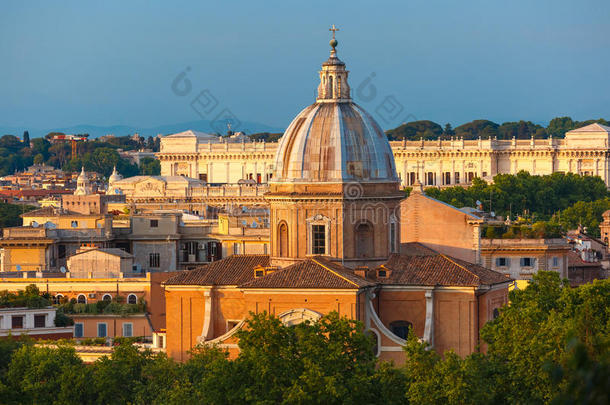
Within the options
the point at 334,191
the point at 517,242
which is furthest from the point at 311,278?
the point at 517,242

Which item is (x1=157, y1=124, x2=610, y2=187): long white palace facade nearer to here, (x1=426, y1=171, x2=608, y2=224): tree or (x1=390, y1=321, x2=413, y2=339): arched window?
(x1=426, y1=171, x2=608, y2=224): tree

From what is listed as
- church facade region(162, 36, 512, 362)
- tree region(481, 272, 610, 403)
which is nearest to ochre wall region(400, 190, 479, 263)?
church facade region(162, 36, 512, 362)

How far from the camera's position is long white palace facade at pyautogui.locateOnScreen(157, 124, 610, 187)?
466 feet

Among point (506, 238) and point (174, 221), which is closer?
point (506, 238)

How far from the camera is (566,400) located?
19.1 meters

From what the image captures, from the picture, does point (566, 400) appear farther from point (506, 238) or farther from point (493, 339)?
point (506, 238)

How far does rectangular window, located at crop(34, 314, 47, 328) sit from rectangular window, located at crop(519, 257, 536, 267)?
61.9 ft

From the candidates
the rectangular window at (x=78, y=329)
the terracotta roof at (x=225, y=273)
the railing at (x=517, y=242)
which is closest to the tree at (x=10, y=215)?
the railing at (x=517, y=242)

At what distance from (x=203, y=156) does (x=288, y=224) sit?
10673 cm

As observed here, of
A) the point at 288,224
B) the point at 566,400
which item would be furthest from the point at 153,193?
the point at 566,400

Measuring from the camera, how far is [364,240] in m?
43.5

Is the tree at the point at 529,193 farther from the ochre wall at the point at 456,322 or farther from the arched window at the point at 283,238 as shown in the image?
the ochre wall at the point at 456,322

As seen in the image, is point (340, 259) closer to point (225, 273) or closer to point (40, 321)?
point (225, 273)

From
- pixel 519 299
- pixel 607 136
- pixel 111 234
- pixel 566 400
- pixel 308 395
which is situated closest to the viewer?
pixel 566 400
